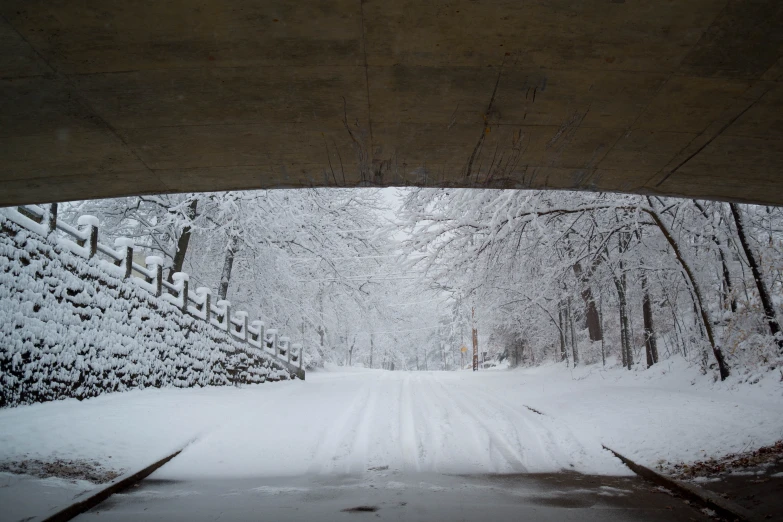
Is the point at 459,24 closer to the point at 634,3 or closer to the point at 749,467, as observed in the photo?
the point at 634,3

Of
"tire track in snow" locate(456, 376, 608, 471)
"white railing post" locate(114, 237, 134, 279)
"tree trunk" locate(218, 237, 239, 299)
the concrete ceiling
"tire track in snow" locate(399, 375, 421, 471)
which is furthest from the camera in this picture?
"tree trunk" locate(218, 237, 239, 299)

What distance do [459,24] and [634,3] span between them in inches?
45.1

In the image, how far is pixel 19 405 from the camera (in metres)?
8.97

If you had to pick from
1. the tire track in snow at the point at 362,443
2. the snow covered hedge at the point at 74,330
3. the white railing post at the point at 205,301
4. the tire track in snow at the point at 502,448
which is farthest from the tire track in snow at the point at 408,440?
the white railing post at the point at 205,301

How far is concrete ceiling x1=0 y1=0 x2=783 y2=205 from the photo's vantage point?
3730mm

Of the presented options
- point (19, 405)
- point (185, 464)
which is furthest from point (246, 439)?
point (19, 405)

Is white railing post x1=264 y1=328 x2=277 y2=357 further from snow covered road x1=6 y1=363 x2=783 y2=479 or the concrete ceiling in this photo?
the concrete ceiling

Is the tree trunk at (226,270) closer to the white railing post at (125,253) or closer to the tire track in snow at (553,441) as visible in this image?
the white railing post at (125,253)

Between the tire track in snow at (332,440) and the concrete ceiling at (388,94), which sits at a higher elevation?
the concrete ceiling at (388,94)

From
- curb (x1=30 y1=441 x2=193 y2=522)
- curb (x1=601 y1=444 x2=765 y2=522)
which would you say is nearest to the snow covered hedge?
curb (x1=30 y1=441 x2=193 y2=522)

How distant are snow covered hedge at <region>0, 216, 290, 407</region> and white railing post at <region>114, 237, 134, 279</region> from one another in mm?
345

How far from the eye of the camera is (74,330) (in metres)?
10.4

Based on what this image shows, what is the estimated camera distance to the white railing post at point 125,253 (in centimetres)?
1299

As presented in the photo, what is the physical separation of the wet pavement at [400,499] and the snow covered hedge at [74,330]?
3.95 meters
